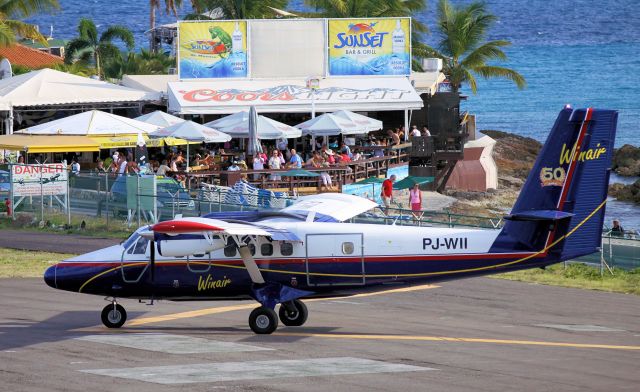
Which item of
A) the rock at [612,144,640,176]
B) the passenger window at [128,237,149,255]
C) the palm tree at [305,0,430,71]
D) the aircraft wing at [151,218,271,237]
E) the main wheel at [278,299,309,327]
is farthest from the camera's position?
the rock at [612,144,640,176]

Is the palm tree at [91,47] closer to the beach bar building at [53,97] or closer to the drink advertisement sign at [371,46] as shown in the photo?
the beach bar building at [53,97]

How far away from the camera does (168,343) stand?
2277cm

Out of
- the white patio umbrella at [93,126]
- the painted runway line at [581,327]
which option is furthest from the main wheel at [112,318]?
the white patio umbrella at [93,126]

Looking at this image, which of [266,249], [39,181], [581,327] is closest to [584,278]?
[581,327]

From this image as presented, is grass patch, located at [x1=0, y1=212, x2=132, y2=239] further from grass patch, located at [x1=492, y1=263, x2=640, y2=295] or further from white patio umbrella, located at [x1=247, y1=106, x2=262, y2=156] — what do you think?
grass patch, located at [x1=492, y1=263, x2=640, y2=295]

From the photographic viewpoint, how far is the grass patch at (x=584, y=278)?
3150 cm

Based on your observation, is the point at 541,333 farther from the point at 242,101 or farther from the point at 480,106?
the point at 480,106

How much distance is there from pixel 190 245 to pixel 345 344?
347cm

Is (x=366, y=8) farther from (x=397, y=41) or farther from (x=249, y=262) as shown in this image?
(x=249, y=262)

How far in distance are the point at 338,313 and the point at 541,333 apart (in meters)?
4.73

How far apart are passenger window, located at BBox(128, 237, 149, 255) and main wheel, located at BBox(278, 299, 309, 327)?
307cm

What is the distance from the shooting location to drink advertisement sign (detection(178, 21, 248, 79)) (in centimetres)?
5359

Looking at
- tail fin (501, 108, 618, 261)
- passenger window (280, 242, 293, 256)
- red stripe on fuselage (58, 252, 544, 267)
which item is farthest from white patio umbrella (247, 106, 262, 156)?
tail fin (501, 108, 618, 261)

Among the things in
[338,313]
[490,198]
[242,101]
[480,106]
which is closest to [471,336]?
[338,313]
